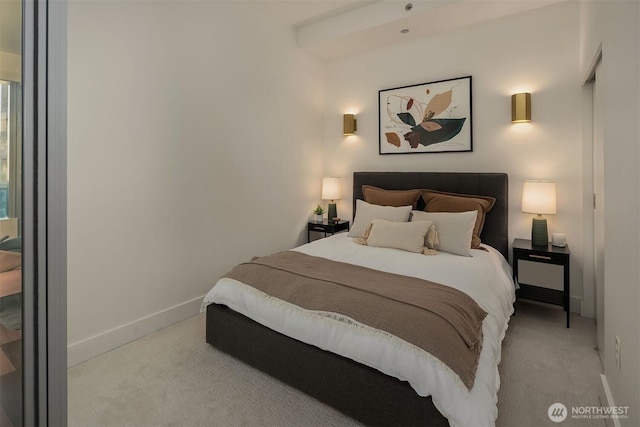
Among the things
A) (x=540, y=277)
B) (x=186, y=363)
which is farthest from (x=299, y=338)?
(x=540, y=277)

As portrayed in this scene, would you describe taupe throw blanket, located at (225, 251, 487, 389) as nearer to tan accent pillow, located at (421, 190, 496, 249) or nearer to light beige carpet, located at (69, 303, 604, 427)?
light beige carpet, located at (69, 303, 604, 427)

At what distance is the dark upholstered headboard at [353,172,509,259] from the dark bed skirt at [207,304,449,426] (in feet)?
7.25

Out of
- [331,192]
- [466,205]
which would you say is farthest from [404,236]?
[331,192]

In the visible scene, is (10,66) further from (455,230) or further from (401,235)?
(455,230)

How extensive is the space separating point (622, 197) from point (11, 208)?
2.11m

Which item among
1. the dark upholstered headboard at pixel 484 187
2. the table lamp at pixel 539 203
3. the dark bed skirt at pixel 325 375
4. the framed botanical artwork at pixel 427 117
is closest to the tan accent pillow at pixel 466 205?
the dark upholstered headboard at pixel 484 187

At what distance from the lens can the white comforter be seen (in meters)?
1.37

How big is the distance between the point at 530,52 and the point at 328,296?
308cm

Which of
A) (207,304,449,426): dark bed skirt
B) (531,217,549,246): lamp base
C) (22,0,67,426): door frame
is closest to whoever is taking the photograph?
(22,0,67,426): door frame

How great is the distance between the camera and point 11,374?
0.78 meters

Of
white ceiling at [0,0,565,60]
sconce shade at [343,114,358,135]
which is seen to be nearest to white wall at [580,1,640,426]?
white ceiling at [0,0,565,60]

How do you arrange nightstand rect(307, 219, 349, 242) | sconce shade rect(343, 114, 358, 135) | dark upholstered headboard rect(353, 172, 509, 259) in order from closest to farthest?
dark upholstered headboard rect(353, 172, 509, 259)
nightstand rect(307, 219, 349, 242)
sconce shade rect(343, 114, 358, 135)

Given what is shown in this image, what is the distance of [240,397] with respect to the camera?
74.1 inches

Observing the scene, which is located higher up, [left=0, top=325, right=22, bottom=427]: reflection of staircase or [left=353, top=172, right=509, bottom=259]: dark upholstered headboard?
[left=353, top=172, right=509, bottom=259]: dark upholstered headboard
